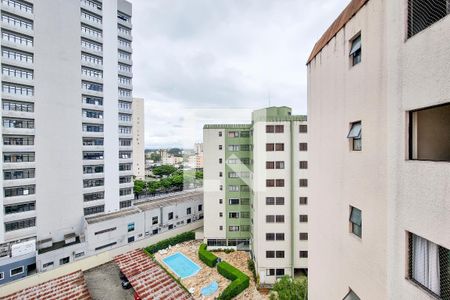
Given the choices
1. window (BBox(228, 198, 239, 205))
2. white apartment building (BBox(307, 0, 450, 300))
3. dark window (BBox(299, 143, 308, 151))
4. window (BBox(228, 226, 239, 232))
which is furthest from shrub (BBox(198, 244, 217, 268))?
white apartment building (BBox(307, 0, 450, 300))

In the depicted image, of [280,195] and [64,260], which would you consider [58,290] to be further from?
[280,195]

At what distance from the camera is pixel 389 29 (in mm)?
4066

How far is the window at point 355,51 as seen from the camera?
5289 mm

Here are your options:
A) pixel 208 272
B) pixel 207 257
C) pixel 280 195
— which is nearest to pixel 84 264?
pixel 207 257

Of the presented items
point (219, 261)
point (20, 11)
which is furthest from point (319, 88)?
point (20, 11)

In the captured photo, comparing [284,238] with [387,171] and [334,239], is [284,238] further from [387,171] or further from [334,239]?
[387,171]

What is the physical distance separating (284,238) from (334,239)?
1474 cm

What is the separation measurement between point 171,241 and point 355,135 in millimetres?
27073

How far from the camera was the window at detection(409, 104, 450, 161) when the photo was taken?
3.65 m

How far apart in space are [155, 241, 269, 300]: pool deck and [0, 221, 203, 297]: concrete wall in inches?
80.3

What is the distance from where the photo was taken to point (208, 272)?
69.9 feet

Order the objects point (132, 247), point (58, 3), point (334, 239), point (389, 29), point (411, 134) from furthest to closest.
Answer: point (132, 247), point (58, 3), point (334, 239), point (389, 29), point (411, 134)

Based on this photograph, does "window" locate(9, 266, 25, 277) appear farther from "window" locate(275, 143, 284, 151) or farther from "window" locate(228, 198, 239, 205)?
"window" locate(275, 143, 284, 151)

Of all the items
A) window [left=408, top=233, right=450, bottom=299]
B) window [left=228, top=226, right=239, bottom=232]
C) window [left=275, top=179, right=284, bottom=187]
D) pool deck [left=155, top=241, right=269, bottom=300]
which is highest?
window [left=408, top=233, right=450, bottom=299]
